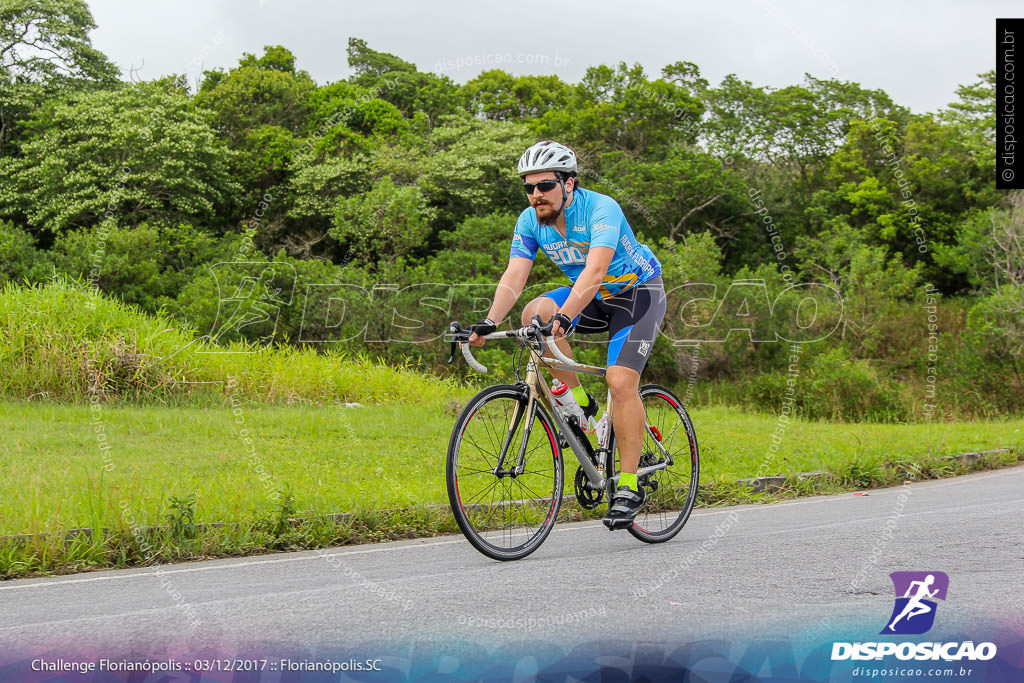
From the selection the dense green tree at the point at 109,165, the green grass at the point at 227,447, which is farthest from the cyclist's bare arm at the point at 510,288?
the dense green tree at the point at 109,165

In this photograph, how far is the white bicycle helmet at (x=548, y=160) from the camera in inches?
209

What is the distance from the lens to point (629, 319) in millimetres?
5723

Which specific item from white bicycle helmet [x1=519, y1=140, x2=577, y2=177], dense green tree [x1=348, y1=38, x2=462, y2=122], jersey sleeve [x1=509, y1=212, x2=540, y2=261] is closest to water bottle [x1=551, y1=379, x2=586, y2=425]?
jersey sleeve [x1=509, y1=212, x2=540, y2=261]

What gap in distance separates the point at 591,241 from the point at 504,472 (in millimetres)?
1449

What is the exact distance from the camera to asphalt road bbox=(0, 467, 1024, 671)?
12.4 ft

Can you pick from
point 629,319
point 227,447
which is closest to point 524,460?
point 629,319

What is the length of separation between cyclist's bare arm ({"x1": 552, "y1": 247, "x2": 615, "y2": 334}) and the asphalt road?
144cm

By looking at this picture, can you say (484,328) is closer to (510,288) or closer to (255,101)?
(510,288)

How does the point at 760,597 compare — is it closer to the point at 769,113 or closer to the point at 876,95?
the point at 769,113

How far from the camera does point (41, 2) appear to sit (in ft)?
94.0

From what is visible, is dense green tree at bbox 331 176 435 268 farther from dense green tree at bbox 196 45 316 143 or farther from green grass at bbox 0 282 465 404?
dense green tree at bbox 196 45 316 143

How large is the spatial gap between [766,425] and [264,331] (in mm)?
11715

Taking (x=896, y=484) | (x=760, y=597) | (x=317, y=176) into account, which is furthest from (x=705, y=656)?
(x=317, y=176)

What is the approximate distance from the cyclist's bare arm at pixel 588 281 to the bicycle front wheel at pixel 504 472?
1.79 ft
